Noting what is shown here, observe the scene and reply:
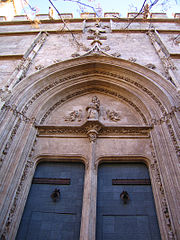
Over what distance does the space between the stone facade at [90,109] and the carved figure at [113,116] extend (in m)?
0.04

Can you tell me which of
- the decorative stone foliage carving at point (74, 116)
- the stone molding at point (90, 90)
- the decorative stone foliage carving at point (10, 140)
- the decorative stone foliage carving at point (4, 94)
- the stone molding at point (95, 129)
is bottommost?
the decorative stone foliage carving at point (10, 140)

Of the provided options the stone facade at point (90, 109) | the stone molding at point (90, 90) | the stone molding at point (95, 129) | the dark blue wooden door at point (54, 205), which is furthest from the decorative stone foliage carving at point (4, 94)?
the dark blue wooden door at point (54, 205)

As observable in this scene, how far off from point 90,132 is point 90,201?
7.80ft

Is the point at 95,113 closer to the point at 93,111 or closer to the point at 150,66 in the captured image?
the point at 93,111

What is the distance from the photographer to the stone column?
188 inches

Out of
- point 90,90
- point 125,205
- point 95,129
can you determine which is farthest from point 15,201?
point 90,90

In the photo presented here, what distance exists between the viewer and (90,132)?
688 centimetres

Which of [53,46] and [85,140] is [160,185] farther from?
[53,46]

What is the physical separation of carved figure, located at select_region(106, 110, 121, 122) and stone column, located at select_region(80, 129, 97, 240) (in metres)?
1.59

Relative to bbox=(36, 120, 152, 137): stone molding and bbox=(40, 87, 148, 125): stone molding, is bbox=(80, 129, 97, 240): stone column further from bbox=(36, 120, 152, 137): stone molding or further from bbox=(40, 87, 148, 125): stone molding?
bbox=(40, 87, 148, 125): stone molding

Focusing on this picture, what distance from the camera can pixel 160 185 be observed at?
543 cm

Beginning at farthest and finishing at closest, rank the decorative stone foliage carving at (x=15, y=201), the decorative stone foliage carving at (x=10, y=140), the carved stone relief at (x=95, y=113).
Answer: the carved stone relief at (x=95, y=113)
the decorative stone foliage carving at (x=10, y=140)
the decorative stone foliage carving at (x=15, y=201)

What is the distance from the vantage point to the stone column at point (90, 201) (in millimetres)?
4770

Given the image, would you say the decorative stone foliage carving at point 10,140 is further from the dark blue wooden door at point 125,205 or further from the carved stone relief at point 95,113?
the dark blue wooden door at point 125,205
